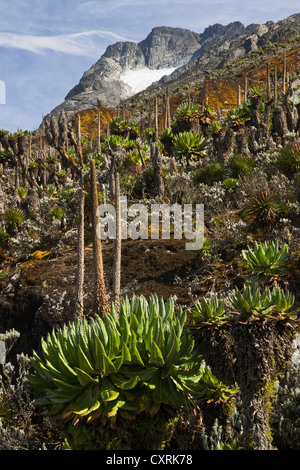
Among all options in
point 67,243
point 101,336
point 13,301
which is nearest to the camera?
point 101,336

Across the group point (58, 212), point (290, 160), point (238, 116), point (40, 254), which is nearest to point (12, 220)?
point (58, 212)

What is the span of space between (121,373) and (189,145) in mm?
10973

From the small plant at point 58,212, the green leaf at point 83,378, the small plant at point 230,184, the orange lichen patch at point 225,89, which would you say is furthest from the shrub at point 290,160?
A: the orange lichen patch at point 225,89

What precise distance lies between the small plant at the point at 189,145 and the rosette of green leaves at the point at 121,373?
411 inches

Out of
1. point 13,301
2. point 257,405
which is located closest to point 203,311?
point 257,405

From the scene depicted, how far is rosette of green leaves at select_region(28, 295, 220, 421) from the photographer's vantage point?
305 centimetres

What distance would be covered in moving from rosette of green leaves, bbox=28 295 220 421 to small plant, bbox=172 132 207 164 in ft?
34.3

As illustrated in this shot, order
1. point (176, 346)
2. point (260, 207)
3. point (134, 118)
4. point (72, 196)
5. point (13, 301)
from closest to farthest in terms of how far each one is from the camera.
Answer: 1. point (176, 346)
2. point (260, 207)
3. point (13, 301)
4. point (72, 196)
5. point (134, 118)

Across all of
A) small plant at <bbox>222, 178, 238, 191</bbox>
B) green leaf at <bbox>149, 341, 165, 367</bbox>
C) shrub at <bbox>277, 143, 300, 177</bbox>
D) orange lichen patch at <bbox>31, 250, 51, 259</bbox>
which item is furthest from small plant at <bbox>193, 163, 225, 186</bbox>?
green leaf at <bbox>149, 341, 165, 367</bbox>

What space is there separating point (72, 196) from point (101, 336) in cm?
1028

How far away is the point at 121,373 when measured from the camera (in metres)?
3.22

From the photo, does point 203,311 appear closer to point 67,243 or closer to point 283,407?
point 283,407

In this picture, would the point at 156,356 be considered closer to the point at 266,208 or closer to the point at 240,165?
the point at 266,208
